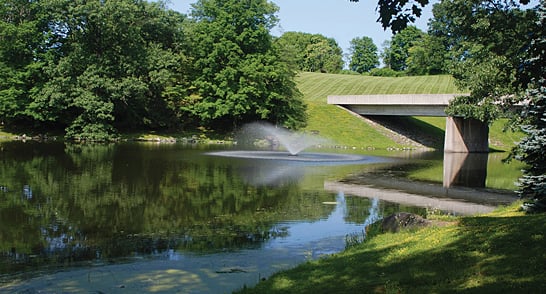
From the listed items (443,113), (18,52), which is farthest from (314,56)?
(18,52)

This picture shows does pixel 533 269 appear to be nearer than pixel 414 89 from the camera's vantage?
Yes

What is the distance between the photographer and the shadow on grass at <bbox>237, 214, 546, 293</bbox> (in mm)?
7297

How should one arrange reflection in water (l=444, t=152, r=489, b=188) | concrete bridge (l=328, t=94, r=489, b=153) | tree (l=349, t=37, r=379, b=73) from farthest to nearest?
tree (l=349, t=37, r=379, b=73) → concrete bridge (l=328, t=94, r=489, b=153) → reflection in water (l=444, t=152, r=489, b=188)

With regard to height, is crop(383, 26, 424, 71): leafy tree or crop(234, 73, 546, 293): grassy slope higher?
crop(383, 26, 424, 71): leafy tree

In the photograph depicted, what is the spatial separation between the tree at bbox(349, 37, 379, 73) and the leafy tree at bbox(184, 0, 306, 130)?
286 ft

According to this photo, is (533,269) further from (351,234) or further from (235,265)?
(351,234)

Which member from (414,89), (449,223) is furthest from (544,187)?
(414,89)

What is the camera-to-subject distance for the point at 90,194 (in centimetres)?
2055

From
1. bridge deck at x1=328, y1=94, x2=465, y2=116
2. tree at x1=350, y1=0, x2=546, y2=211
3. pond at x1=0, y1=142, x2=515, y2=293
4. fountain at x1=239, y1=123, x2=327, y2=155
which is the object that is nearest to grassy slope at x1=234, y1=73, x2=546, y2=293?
pond at x1=0, y1=142, x2=515, y2=293

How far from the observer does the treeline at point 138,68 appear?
2090 inches

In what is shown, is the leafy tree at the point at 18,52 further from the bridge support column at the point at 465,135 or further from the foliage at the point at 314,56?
the foliage at the point at 314,56

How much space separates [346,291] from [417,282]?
3.37 feet

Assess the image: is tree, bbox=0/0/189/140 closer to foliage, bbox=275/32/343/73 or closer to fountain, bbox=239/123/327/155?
fountain, bbox=239/123/327/155

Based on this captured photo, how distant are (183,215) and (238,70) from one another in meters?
43.2
